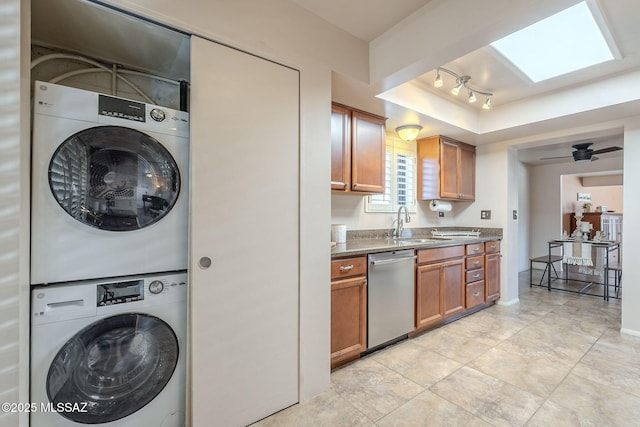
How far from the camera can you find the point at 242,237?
152cm

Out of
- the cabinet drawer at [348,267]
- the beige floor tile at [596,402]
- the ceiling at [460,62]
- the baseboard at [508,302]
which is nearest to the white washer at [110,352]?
the cabinet drawer at [348,267]

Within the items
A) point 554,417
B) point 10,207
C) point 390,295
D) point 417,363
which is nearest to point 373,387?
point 417,363

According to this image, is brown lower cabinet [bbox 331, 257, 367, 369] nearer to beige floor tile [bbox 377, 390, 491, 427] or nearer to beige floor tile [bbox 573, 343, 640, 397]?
beige floor tile [bbox 377, 390, 491, 427]

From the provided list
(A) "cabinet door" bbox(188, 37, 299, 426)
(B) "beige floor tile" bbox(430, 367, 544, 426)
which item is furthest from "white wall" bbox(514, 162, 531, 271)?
(A) "cabinet door" bbox(188, 37, 299, 426)

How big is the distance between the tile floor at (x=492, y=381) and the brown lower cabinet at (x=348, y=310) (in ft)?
0.50

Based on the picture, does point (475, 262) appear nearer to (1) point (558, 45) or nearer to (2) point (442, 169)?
(2) point (442, 169)

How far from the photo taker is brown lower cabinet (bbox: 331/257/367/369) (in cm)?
203

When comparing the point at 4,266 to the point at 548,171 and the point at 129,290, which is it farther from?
the point at 548,171

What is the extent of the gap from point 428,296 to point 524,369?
2.86 feet

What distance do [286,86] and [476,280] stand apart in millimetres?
3074

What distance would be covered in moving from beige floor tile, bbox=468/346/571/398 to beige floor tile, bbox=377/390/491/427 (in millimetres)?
574

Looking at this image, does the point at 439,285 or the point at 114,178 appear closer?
the point at 114,178

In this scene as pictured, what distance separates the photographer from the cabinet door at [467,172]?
3670 millimetres

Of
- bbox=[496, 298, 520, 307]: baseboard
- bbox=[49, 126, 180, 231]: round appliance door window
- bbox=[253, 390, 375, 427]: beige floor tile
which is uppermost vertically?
bbox=[49, 126, 180, 231]: round appliance door window
